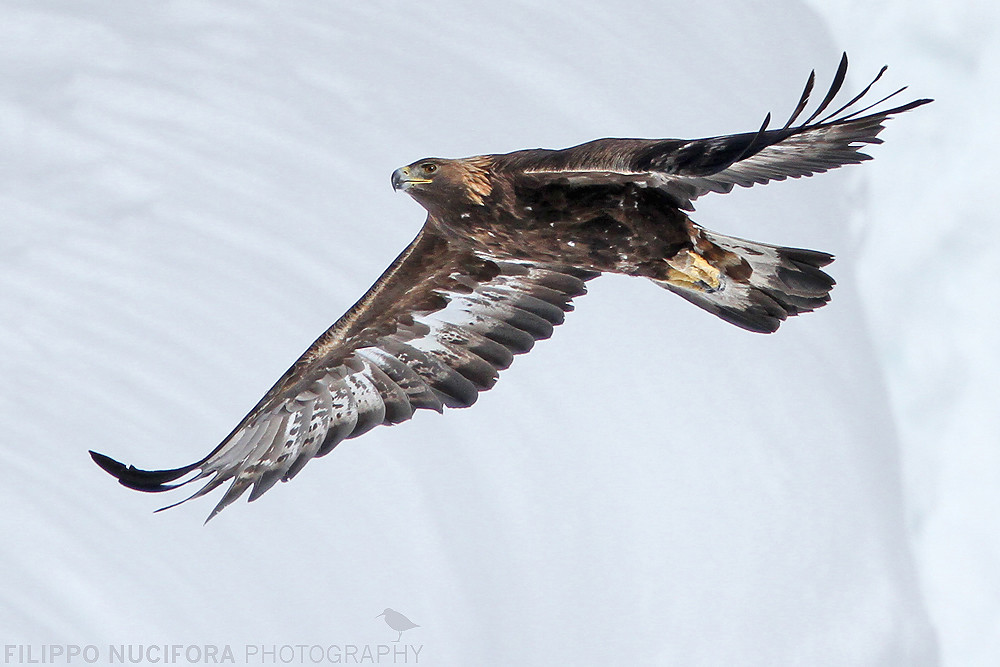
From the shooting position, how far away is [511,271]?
6.55m

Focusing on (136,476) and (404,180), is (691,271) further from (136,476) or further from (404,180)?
(136,476)

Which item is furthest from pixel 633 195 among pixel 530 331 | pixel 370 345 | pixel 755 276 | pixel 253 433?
pixel 253 433

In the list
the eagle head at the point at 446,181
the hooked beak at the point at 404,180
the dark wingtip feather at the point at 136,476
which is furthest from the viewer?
the hooked beak at the point at 404,180

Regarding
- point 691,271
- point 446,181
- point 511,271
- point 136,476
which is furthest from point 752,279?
point 136,476

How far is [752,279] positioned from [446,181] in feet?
5.16

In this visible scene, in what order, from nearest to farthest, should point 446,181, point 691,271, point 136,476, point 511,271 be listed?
1. point 136,476
2. point 446,181
3. point 691,271
4. point 511,271

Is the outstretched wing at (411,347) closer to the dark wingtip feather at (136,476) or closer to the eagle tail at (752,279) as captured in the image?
the eagle tail at (752,279)

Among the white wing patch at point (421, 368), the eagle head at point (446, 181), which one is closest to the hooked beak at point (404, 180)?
the eagle head at point (446, 181)

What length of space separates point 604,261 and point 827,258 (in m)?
1.08

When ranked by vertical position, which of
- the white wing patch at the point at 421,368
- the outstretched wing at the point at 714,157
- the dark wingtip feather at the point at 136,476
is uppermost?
the outstretched wing at the point at 714,157

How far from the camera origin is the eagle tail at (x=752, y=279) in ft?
19.1

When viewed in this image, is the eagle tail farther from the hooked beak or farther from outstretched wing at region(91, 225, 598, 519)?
the hooked beak

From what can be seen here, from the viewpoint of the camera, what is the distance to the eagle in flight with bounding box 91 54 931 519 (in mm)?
4969

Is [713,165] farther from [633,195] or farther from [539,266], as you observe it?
[539,266]
